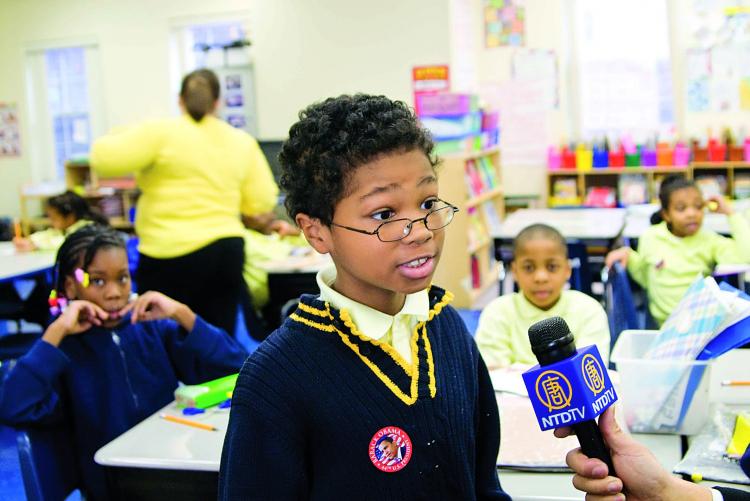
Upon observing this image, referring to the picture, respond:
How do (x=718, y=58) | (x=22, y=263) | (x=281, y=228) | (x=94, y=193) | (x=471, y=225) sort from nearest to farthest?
Result: (x=22, y=263) < (x=281, y=228) < (x=471, y=225) < (x=718, y=58) < (x=94, y=193)

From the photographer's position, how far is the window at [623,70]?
715 cm

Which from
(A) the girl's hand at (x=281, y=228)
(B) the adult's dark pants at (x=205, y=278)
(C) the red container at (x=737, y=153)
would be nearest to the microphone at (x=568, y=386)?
(B) the adult's dark pants at (x=205, y=278)

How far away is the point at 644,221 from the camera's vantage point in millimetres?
4566

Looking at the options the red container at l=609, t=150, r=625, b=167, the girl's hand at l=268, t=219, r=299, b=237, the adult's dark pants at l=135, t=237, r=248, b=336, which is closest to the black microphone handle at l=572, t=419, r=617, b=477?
the adult's dark pants at l=135, t=237, r=248, b=336

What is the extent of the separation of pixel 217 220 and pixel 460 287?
102 inches

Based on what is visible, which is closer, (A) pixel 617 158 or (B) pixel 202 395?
(B) pixel 202 395

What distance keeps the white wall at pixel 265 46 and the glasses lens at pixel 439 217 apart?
554cm

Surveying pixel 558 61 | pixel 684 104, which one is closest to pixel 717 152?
pixel 684 104

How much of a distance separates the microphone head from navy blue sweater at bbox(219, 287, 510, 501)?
198mm

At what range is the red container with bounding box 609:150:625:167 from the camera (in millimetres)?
7152

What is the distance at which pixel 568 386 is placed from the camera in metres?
0.94

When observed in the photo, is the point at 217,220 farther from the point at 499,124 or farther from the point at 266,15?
the point at 499,124

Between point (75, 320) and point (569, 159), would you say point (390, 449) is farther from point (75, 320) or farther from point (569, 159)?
point (569, 159)

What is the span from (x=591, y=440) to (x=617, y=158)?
21.5 ft
